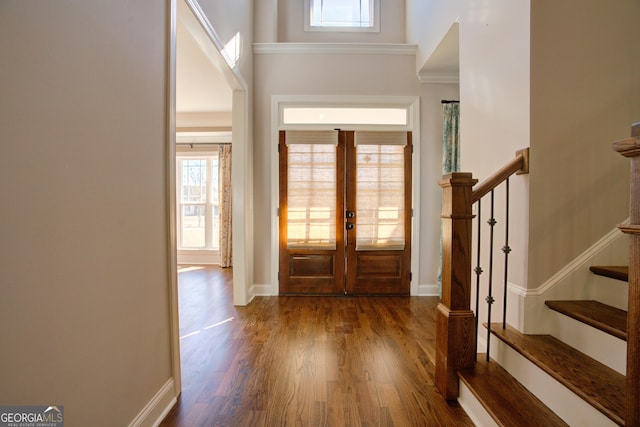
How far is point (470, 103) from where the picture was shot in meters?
2.48

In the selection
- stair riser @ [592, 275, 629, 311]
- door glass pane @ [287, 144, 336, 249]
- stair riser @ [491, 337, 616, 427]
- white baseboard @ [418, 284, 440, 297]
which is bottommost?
white baseboard @ [418, 284, 440, 297]

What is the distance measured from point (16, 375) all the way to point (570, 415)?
6.63 ft

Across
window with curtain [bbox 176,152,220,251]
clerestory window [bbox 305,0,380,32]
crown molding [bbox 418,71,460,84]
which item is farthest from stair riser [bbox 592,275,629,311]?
window with curtain [bbox 176,152,220,251]

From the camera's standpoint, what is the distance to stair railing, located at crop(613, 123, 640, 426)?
1.03 m

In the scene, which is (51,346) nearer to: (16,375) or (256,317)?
(16,375)

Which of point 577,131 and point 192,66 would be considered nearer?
point 577,131

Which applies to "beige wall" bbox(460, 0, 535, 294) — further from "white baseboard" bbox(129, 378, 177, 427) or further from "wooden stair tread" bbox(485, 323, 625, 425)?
"white baseboard" bbox(129, 378, 177, 427)

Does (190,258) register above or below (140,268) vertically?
below

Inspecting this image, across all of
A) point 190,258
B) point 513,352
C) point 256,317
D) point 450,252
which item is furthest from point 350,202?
point 190,258

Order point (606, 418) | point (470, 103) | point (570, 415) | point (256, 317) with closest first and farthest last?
point (606, 418), point (570, 415), point (470, 103), point (256, 317)

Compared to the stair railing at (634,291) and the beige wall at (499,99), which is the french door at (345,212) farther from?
the stair railing at (634,291)

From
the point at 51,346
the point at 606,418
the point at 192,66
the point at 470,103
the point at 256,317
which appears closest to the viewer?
the point at 51,346

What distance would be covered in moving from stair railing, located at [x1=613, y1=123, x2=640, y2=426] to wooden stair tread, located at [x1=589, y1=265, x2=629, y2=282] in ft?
2.30

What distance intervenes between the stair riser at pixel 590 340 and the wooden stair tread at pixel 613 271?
311mm
